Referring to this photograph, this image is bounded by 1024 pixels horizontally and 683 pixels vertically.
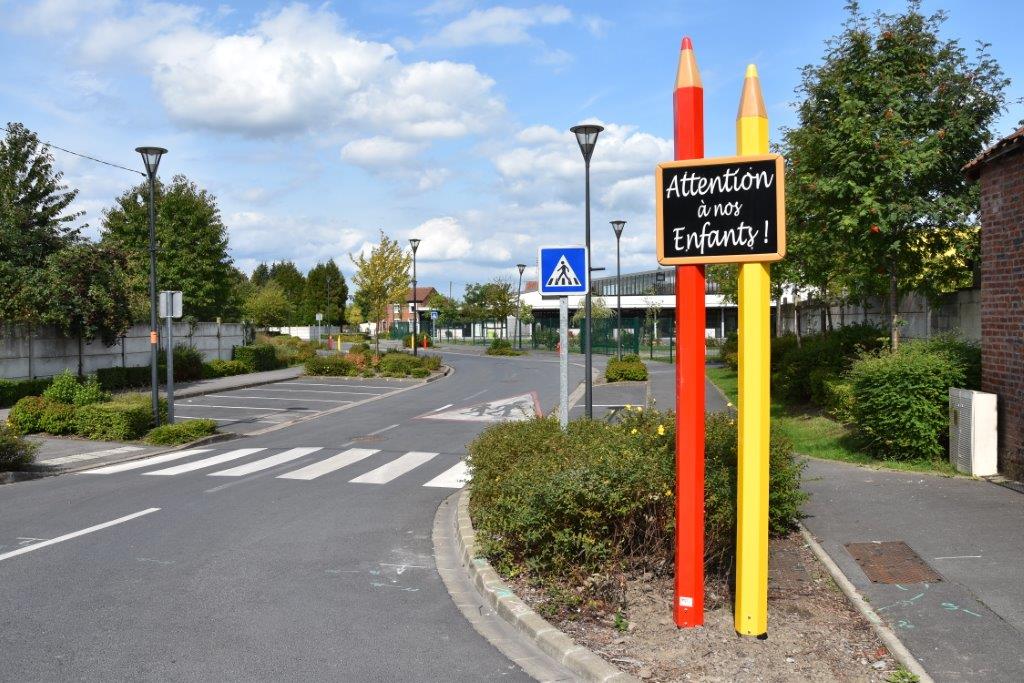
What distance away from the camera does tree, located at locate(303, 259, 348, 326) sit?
325 ft

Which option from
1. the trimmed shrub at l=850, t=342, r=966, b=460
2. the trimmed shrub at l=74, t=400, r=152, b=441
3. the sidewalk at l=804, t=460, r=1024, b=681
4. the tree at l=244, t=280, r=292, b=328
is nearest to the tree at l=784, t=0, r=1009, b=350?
the trimmed shrub at l=850, t=342, r=966, b=460

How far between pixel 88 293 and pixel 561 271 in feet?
61.8

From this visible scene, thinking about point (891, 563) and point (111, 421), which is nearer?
point (891, 563)

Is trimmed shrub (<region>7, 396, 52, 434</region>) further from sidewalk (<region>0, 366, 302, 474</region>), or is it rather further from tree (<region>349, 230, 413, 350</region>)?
tree (<region>349, 230, 413, 350</region>)

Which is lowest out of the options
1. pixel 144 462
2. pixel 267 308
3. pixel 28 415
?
pixel 144 462

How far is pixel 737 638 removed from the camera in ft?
17.4

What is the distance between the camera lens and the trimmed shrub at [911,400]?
11.5 metres

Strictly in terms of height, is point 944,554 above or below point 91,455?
above

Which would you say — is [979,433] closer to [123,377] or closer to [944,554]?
[944,554]

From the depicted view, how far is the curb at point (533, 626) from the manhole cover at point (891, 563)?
2.61 metres

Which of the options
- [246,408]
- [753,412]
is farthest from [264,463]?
[753,412]

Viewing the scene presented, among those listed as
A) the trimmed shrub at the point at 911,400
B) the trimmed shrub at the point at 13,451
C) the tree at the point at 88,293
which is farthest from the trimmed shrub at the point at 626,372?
the trimmed shrub at the point at 13,451

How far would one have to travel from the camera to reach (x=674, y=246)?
5344mm

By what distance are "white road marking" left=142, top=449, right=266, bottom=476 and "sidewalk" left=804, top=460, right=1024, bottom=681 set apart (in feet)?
30.5
